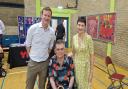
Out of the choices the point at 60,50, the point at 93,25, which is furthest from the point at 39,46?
the point at 93,25

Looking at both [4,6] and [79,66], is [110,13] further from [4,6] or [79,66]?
[4,6]

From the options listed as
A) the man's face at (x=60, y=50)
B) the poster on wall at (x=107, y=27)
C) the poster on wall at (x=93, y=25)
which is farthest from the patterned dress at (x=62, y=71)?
the poster on wall at (x=93, y=25)

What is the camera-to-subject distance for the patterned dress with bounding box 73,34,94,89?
8.63ft

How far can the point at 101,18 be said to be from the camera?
8070 millimetres

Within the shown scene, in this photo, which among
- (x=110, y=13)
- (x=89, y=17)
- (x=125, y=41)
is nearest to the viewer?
(x=125, y=41)

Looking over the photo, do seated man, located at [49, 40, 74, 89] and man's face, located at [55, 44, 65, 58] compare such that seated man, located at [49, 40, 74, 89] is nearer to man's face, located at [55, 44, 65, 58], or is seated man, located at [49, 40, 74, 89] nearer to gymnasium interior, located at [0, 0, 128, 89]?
man's face, located at [55, 44, 65, 58]

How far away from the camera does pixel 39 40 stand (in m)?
2.55

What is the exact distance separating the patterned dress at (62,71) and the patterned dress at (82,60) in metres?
0.18

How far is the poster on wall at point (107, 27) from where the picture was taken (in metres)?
7.18

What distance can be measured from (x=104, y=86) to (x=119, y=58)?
2.43 m

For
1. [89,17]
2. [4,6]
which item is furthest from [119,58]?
[4,6]

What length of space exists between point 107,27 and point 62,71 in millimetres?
5521

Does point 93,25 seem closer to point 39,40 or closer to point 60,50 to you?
point 39,40

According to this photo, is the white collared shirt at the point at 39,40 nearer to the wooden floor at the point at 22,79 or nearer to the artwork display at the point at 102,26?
the wooden floor at the point at 22,79
